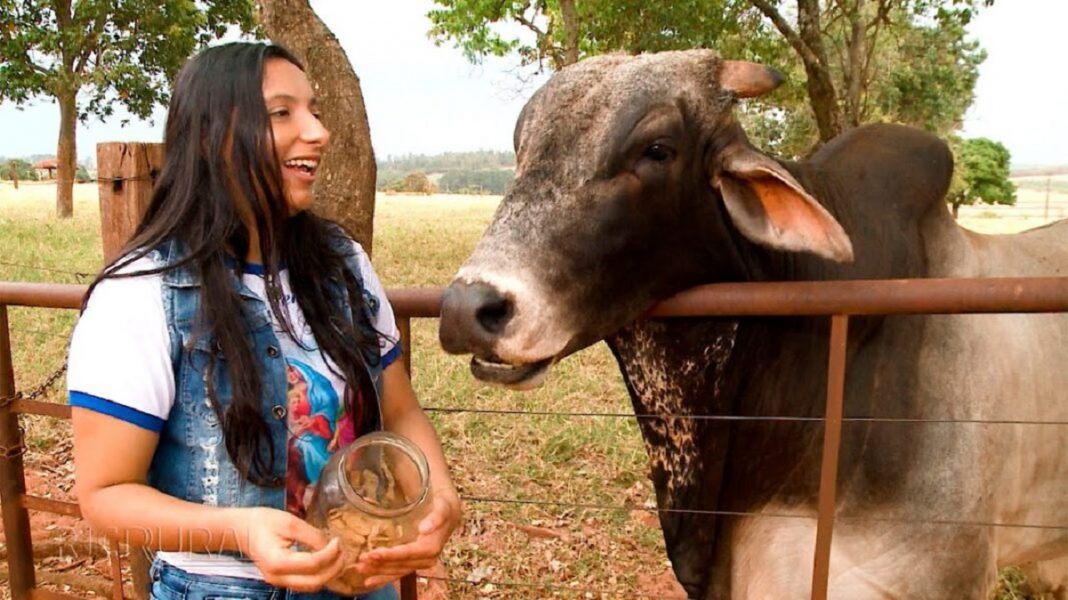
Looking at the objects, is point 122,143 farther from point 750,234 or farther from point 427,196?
point 427,196

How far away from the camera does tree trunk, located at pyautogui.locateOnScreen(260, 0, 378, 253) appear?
17.0 ft

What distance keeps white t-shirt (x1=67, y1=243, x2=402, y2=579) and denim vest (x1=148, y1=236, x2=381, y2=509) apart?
2 cm

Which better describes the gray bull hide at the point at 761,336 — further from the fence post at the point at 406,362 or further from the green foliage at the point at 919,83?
the green foliage at the point at 919,83

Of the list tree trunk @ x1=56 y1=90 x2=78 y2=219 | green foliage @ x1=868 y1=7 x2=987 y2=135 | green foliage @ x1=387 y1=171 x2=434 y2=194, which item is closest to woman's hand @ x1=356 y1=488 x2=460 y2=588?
green foliage @ x1=868 y1=7 x2=987 y2=135

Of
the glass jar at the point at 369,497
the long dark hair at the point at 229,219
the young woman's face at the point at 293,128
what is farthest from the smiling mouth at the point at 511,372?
the young woman's face at the point at 293,128

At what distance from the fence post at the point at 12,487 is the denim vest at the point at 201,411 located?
1283mm

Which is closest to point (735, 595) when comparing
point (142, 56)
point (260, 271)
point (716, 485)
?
point (716, 485)

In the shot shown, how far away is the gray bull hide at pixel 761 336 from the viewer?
6.21 feet

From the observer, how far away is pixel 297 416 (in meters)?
1.61

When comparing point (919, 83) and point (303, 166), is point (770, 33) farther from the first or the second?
point (303, 166)

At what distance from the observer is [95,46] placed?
59.9 feet

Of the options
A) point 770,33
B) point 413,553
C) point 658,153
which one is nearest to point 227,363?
point 413,553

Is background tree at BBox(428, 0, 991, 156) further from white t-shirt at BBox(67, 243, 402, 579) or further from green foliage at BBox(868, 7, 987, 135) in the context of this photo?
white t-shirt at BBox(67, 243, 402, 579)

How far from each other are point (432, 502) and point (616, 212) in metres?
0.74
